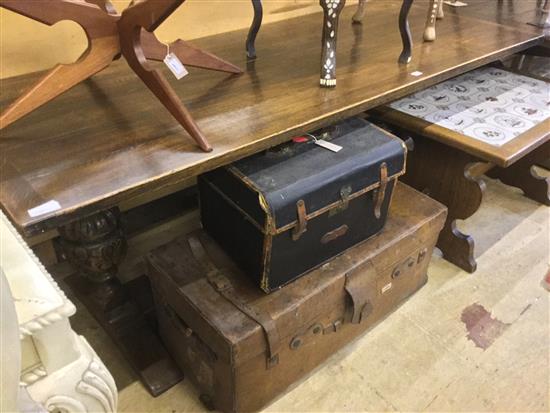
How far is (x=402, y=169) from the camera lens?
4.11 feet

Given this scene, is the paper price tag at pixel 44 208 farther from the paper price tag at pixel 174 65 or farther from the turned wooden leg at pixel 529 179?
the turned wooden leg at pixel 529 179

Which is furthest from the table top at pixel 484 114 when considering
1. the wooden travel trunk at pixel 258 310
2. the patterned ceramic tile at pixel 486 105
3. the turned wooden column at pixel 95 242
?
the turned wooden column at pixel 95 242

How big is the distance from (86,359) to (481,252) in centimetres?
147

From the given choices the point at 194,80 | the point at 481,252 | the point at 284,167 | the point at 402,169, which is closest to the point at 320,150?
the point at 284,167

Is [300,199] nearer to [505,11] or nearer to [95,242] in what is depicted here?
[95,242]

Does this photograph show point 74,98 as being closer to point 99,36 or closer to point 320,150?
point 99,36

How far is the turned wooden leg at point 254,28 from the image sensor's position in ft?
4.28

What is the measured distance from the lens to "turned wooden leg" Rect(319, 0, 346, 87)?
1.11 meters

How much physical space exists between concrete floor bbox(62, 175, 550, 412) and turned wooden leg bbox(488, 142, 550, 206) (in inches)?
15.6

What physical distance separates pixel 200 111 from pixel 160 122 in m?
0.10

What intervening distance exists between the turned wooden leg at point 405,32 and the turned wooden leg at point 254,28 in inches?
15.2

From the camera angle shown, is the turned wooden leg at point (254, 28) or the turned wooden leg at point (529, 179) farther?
the turned wooden leg at point (529, 179)

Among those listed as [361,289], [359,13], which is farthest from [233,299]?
[359,13]

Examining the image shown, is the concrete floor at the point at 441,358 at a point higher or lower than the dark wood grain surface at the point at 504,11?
lower
